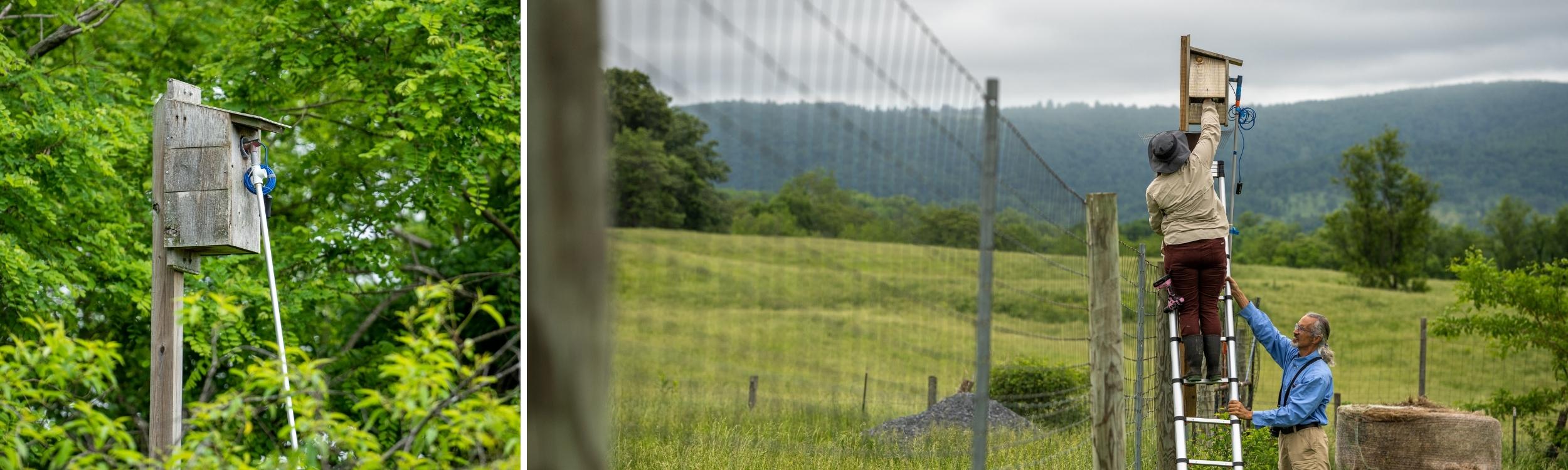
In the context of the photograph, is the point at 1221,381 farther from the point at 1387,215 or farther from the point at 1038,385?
the point at 1387,215

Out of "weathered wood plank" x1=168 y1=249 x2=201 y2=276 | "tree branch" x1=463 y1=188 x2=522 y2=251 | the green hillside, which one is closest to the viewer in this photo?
"weathered wood plank" x1=168 y1=249 x2=201 y2=276

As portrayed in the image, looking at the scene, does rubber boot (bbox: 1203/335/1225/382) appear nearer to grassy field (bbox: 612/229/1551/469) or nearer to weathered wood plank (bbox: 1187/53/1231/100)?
grassy field (bbox: 612/229/1551/469)

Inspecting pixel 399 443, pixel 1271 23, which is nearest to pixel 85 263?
pixel 399 443

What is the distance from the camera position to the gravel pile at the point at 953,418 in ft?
27.9

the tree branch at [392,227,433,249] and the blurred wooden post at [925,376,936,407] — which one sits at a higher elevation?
the tree branch at [392,227,433,249]

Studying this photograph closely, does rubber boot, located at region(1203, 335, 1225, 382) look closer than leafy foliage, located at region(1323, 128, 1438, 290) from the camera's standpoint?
Yes

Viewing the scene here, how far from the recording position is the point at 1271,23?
10562 centimetres

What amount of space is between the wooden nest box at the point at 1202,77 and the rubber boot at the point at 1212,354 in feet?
3.57

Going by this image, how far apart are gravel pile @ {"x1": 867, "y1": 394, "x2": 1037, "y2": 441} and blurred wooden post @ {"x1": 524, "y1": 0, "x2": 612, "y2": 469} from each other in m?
6.83

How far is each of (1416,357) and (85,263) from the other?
26273mm

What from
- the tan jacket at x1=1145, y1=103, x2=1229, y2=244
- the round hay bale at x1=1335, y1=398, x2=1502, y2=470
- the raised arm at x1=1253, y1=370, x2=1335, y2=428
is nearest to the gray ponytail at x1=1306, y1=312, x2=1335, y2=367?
the raised arm at x1=1253, y1=370, x2=1335, y2=428

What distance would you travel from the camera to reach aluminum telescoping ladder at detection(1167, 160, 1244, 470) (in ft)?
16.4

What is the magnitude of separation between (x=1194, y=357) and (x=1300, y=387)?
0.52 metres

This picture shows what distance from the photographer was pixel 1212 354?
5.59 metres
